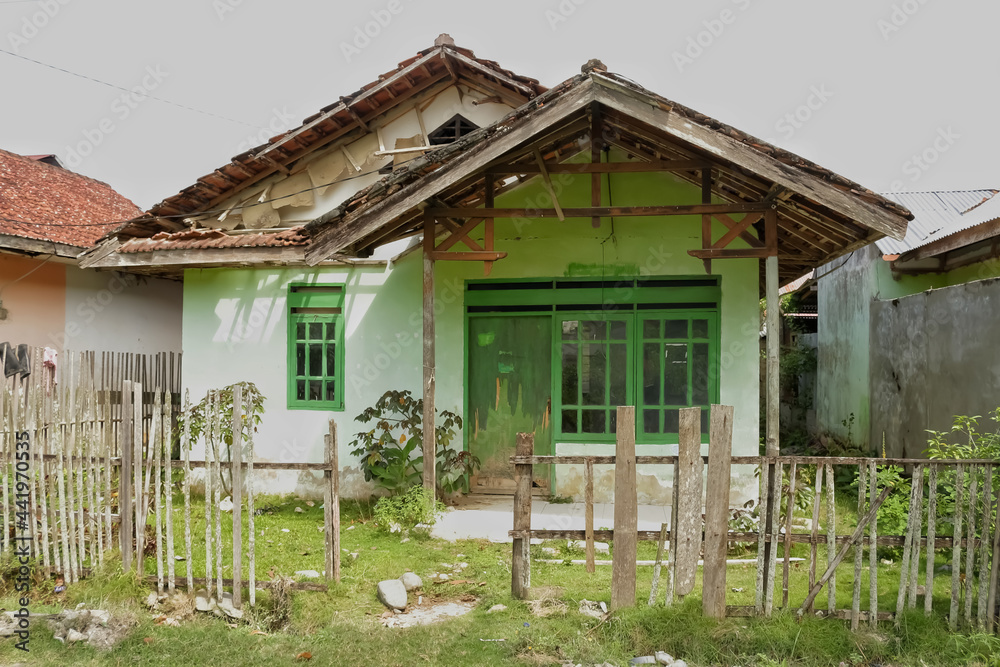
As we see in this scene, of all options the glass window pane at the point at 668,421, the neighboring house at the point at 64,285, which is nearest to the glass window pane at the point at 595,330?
the glass window pane at the point at 668,421

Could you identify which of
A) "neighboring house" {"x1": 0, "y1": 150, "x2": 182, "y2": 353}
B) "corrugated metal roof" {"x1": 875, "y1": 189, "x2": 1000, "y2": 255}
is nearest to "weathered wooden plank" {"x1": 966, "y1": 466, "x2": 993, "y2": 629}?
"corrugated metal roof" {"x1": 875, "y1": 189, "x2": 1000, "y2": 255}

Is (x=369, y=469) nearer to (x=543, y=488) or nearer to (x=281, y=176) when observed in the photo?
(x=543, y=488)

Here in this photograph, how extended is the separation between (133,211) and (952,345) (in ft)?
45.7

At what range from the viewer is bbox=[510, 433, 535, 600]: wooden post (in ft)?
15.1

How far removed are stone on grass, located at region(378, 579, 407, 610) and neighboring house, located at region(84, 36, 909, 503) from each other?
238cm

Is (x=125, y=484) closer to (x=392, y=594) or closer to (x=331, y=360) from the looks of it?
(x=392, y=594)

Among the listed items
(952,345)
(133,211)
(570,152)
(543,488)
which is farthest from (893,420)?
(133,211)

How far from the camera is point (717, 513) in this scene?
169 inches

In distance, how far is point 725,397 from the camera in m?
7.71

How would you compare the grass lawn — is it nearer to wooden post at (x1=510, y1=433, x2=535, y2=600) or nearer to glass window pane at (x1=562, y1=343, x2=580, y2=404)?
wooden post at (x1=510, y1=433, x2=535, y2=600)

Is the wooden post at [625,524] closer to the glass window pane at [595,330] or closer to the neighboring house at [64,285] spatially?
the glass window pane at [595,330]

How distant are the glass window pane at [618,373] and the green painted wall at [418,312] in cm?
60

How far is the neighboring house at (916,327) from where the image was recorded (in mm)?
7332

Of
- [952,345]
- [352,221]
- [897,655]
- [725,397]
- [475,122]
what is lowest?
[897,655]
